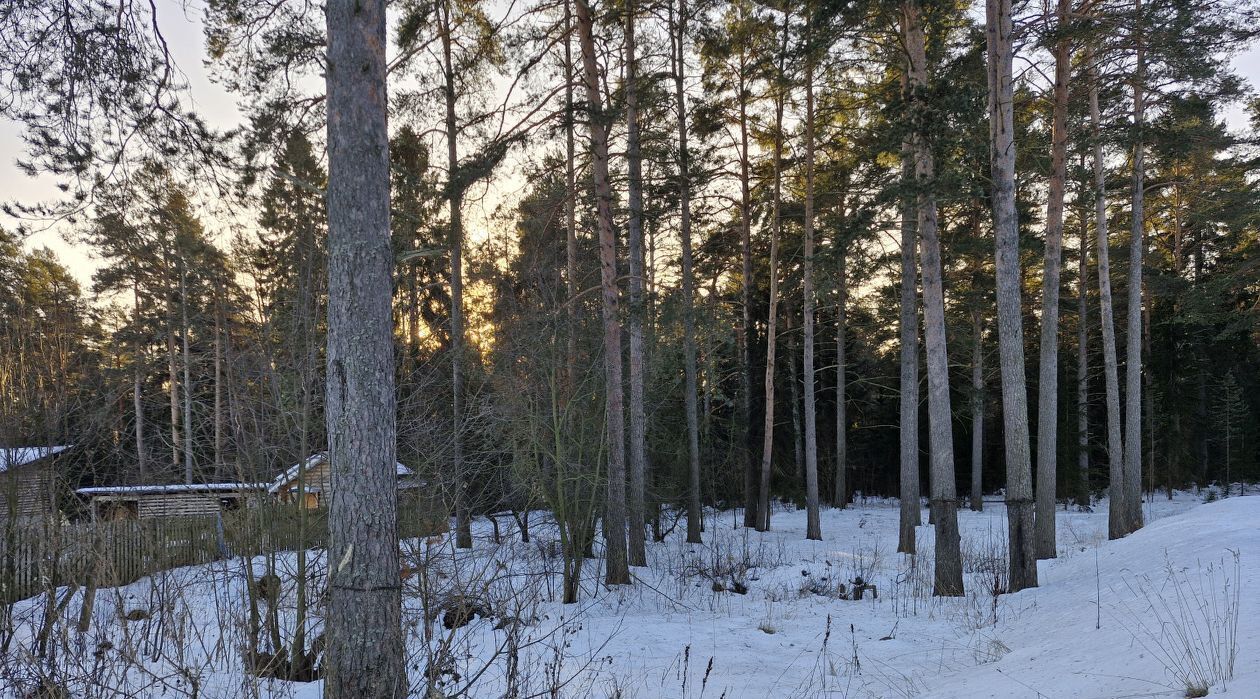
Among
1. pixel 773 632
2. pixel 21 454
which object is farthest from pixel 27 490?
pixel 773 632

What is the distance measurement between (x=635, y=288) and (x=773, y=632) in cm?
626

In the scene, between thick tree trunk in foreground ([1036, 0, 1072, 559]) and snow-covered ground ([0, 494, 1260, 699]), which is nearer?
snow-covered ground ([0, 494, 1260, 699])

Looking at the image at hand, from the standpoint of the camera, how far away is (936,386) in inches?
382

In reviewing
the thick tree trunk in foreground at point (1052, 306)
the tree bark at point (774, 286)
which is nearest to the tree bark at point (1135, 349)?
the thick tree trunk in foreground at point (1052, 306)

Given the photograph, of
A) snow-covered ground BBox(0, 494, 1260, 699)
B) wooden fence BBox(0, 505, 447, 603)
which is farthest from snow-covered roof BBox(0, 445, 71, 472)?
snow-covered ground BBox(0, 494, 1260, 699)

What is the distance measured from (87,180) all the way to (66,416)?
17.0ft

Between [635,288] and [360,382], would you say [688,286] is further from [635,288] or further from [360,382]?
[360,382]

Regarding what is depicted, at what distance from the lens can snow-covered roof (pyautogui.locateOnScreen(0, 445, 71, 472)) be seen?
26.5 feet

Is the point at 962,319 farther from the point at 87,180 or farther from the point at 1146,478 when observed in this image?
the point at 87,180

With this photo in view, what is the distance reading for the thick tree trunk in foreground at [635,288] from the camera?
11484 mm

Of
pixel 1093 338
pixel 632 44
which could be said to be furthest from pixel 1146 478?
pixel 632 44

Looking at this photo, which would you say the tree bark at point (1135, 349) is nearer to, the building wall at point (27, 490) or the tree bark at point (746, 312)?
the tree bark at point (746, 312)

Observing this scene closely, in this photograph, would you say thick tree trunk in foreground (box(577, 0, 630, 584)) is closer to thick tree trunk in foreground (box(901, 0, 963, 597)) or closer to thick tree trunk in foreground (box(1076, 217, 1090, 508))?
thick tree trunk in foreground (box(901, 0, 963, 597))

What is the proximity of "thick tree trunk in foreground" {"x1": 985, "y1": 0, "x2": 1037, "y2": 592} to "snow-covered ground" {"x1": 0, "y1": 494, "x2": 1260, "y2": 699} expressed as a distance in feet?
2.16
